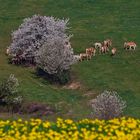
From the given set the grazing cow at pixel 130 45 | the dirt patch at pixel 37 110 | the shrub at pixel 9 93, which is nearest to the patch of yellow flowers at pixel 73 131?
the dirt patch at pixel 37 110

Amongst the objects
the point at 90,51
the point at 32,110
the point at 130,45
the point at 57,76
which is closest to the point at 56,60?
the point at 57,76

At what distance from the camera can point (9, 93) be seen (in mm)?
52562

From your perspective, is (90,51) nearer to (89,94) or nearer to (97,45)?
(97,45)

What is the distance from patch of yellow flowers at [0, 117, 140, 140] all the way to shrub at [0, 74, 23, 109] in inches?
1085

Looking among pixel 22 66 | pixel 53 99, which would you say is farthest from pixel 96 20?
pixel 53 99

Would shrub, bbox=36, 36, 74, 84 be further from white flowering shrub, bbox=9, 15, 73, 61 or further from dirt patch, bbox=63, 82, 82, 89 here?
white flowering shrub, bbox=9, 15, 73, 61

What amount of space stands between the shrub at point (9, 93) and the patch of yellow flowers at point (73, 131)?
2755 centimetres

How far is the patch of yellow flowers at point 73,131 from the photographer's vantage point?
2181 centimetres

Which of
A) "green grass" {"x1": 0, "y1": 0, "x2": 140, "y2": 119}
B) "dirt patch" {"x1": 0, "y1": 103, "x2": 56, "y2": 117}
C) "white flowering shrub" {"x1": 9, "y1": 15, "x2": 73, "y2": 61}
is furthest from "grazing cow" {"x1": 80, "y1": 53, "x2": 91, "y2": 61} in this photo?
"dirt patch" {"x1": 0, "y1": 103, "x2": 56, "y2": 117}

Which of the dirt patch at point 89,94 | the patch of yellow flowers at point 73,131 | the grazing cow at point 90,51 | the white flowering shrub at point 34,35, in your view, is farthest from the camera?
the white flowering shrub at point 34,35

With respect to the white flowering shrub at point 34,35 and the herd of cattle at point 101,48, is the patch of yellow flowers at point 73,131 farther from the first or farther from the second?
the white flowering shrub at point 34,35

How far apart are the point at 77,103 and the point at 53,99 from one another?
2.26 m

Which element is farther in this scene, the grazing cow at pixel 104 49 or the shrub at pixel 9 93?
the grazing cow at pixel 104 49

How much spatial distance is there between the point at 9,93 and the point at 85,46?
19.4 metres
